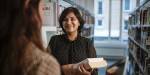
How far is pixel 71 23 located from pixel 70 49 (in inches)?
11.6

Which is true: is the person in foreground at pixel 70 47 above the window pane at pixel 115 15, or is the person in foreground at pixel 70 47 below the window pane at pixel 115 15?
below

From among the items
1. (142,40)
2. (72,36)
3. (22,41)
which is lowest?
(142,40)

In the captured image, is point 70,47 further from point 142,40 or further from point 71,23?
point 142,40

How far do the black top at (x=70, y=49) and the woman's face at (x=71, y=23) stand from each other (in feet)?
0.40

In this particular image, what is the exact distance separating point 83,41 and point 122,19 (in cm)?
781

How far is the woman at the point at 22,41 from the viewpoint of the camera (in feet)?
2.33

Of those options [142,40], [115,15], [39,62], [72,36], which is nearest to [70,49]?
[72,36]

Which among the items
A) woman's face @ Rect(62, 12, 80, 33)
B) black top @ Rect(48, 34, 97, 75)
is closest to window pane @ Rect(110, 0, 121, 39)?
woman's face @ Rect(62, 12, 80, 33)

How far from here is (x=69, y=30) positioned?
286 cm

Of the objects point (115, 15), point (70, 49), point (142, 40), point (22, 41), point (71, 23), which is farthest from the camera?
point (115, 15)

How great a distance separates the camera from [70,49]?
2770 millimetres

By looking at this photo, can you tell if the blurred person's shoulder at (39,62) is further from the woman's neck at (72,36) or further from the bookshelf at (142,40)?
the bookshelf at (142,40)

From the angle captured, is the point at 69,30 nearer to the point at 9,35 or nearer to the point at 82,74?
the point at 82,74

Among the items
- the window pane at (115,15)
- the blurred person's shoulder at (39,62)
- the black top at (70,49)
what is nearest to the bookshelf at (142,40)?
the black top at (70,49)
